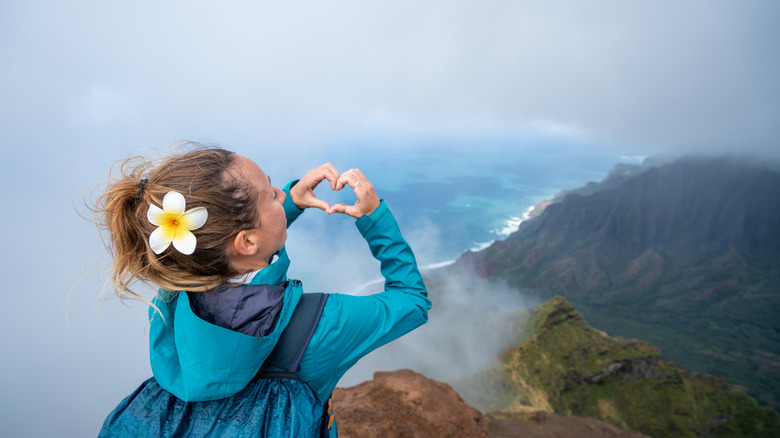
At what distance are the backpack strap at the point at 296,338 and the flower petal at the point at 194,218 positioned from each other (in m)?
0.52

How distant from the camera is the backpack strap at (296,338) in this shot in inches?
60.2

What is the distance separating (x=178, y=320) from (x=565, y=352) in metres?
34.9

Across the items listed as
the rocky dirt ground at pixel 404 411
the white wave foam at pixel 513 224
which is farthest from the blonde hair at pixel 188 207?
the white wave foam at pixel 513 224

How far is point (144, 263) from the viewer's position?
1.61 metres

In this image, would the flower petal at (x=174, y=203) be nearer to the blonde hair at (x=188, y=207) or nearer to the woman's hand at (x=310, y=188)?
the blonde hair at (x=188, y=207)

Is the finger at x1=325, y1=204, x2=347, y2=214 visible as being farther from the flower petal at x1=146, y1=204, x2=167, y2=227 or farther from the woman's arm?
the flower petal at x1=146, y1=204, x2=167, y2=227

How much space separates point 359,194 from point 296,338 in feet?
2.61

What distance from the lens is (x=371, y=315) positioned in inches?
67.1

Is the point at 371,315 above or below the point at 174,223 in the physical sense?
below

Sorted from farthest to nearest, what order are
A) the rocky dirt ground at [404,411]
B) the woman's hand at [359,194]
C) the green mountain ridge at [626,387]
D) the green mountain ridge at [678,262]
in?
the green mountain ridge at [678,262]
the green mountain ridge at [626,387]
the rocky dirt ground at [404,411]
the woman's hand at [359,194]

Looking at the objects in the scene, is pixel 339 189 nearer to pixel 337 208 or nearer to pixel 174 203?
pixel 337 208

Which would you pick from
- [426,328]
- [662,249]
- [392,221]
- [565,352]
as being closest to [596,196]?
[662,249]

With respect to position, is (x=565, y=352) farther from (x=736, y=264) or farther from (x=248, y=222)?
(x=736, y=264)

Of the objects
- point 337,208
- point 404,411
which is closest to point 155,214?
point 337,208
